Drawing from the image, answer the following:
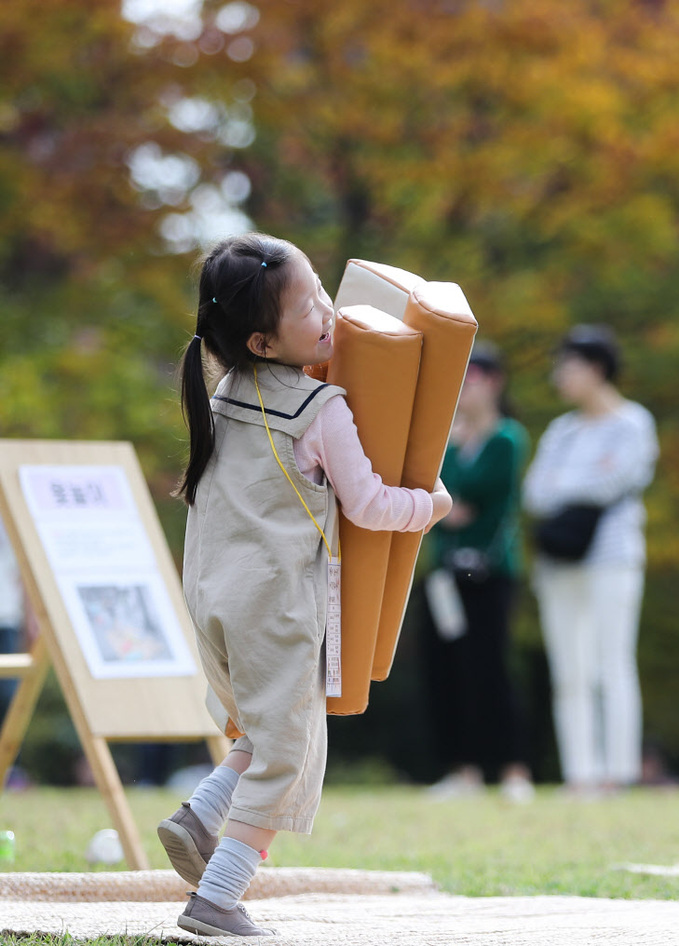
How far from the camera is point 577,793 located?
6.62m

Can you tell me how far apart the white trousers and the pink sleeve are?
13.5 ft

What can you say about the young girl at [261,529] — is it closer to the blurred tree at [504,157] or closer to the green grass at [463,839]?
the green grass at [463,839]

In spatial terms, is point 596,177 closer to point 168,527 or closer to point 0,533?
point 168,527

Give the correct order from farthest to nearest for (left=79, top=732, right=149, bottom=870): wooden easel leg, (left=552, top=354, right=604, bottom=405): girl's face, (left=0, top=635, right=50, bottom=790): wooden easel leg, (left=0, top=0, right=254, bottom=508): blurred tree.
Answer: (left=0, top=0, right=254, bottom=508): blurred tree
(left=552, top=354, right=604, bottom=405): girl's face
(left=0, top=635, right=50, bottom=790): wooden easel leg
(left=79, top=732, right=149, bottom=870): wooden easel leg

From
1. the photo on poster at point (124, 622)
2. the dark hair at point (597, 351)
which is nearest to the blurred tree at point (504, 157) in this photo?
the dark hair at point (597, 351)

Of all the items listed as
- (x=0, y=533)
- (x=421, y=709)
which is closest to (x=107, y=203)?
(x=0, y=533)

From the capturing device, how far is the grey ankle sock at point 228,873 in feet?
8.63

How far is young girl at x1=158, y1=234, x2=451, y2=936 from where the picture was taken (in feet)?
8.73

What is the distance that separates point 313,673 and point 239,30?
294 inches

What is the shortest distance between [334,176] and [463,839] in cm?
680

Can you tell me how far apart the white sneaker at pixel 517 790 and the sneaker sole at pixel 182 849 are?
11.7ft

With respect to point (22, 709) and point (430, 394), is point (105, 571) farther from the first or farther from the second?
point (430, 394)

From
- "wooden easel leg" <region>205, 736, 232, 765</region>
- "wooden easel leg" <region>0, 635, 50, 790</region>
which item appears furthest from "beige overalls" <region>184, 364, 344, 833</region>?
"wooden easel leg" <region>0, 635, 50, 790</region>

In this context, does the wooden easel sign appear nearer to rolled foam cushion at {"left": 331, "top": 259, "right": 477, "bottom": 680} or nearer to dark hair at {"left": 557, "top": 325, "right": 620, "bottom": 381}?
rolled foam cushion at {"left": 331, "top": 259, "right": 477, "bottom": 680}
